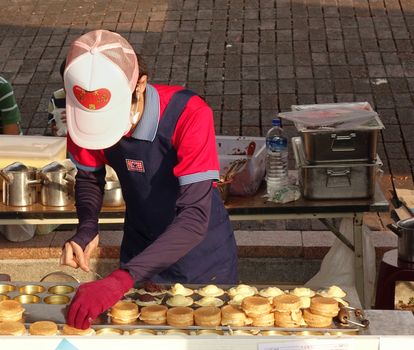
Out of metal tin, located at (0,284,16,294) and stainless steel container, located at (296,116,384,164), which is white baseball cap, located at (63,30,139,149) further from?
stainless steel container, located at (296,116,384,164)

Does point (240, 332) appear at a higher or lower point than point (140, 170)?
lower

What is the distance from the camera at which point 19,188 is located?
19.9ft

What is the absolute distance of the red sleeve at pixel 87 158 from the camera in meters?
4.40

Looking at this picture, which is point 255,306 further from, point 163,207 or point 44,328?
point 163,207

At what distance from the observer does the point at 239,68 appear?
10.4m

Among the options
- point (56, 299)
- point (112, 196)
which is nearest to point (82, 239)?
point (56, 299)

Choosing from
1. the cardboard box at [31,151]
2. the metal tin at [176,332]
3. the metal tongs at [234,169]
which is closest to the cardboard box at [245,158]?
the metal tongs at [234,169]

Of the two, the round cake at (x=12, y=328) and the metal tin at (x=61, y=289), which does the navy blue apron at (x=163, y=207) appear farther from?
the round cake at (x=12, y=328)

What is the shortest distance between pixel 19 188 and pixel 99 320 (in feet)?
8.77

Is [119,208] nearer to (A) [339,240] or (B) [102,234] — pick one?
(B) [102,234]

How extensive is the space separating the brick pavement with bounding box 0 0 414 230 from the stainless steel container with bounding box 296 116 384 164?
287 cm

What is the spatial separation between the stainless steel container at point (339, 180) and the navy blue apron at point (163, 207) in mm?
1551

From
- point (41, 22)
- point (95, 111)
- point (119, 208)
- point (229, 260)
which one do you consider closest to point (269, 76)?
point (41, 22)

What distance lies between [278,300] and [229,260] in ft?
3.01
